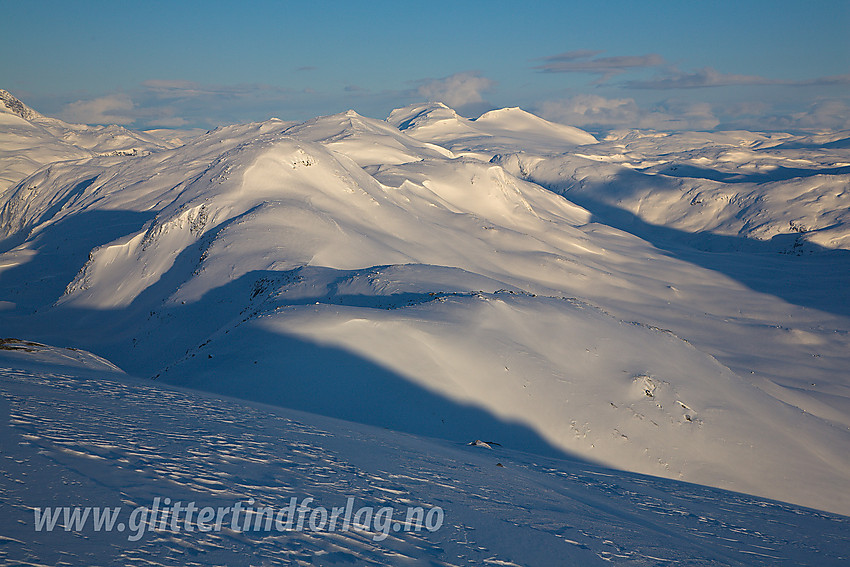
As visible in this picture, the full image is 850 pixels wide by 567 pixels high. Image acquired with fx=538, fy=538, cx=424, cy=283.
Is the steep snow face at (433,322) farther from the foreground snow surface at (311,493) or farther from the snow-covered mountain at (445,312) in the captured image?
the foreground snow surface at (311,493)

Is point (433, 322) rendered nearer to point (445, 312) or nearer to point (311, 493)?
point (445, 312)

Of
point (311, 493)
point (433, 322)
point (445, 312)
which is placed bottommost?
point (311, 493)

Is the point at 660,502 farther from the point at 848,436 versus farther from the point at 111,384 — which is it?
the point at 848,436

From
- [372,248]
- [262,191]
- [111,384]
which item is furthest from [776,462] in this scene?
[262,191]

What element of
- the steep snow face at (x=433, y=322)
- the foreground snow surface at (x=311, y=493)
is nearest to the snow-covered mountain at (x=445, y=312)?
the steep snow face at (x=433, y=322)

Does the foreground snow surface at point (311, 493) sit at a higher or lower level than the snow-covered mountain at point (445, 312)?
lower

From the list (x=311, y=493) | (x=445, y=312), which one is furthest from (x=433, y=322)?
(x=311, y=493)

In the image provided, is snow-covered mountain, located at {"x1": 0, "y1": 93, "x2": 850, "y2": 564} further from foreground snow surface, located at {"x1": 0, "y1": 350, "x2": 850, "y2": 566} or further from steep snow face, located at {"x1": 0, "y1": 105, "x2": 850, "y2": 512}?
foreground snow surface, located at {"x1": 0, "y1": 350, "x2": 850, "y2": 566}
